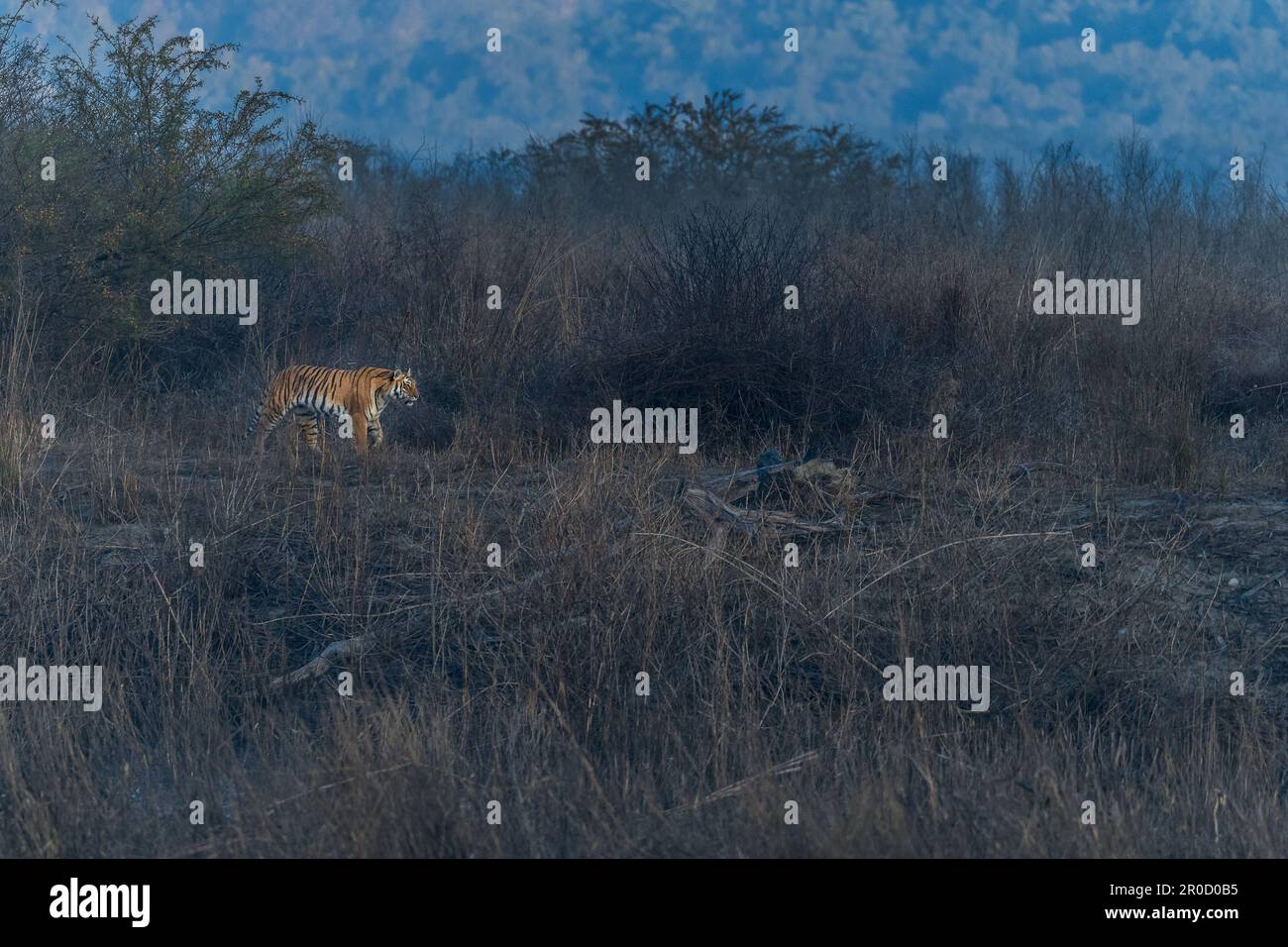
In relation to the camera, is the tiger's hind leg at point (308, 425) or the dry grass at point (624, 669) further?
the tiger's hind leg at point (308, 425)

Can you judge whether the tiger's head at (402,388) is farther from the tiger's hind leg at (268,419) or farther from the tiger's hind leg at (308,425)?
the tiger's hind leg at (268,419)

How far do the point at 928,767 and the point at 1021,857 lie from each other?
2.00ft

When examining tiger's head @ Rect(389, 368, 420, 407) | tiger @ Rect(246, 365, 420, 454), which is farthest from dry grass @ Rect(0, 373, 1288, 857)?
tiger's head @ Rect(389, 368, 420, 407)

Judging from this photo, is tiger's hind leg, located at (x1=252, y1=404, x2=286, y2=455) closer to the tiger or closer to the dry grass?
the tiger

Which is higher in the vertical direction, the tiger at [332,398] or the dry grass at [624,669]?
the tiger at [332,398]

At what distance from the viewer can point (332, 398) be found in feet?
25.9

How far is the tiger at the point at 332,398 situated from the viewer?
25.7ft

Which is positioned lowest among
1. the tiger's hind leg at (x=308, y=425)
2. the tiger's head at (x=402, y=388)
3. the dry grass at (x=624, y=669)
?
the dry grass at (x=624, y=669)

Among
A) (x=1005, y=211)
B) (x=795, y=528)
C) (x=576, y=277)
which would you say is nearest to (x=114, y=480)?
(x=795, y=528)

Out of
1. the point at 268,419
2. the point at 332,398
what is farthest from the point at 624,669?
the point at 268,419

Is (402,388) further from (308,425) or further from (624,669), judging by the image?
(624,669)

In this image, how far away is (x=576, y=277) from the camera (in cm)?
1045

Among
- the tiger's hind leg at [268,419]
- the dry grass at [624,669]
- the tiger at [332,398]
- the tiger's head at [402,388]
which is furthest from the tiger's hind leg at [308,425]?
the dry grass at [624,669]
